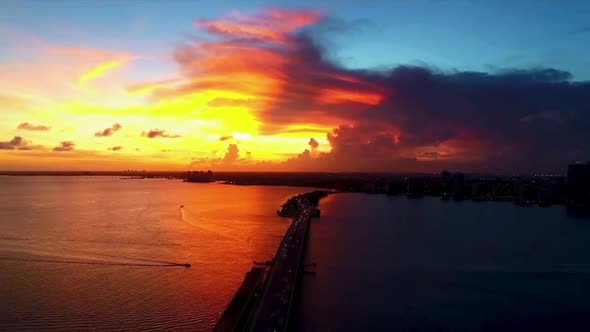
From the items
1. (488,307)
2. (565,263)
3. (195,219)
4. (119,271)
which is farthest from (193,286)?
(195,219)

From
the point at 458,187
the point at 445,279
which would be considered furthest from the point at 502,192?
the point at 445,279

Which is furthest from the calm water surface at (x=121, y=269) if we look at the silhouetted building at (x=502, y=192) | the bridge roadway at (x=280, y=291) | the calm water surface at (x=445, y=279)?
the silhouetted building at (x=502, y=192)

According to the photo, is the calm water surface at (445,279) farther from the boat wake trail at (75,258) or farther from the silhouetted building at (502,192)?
the silhouetted building at (502,192)

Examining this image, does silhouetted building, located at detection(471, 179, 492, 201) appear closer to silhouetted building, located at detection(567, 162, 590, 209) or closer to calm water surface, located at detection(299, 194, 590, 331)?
silhouetted building, located at detection(567, 162, 590, 209)

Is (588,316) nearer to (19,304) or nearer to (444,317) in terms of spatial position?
(444,317)

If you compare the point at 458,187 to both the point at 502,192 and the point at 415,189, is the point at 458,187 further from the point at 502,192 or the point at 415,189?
the point at 502,192
